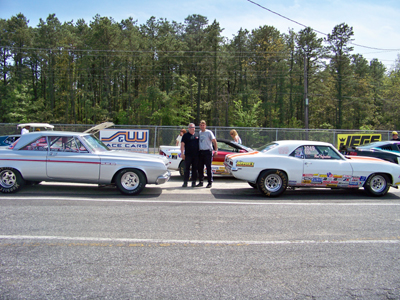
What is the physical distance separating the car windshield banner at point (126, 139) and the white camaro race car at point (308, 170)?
10317 mm

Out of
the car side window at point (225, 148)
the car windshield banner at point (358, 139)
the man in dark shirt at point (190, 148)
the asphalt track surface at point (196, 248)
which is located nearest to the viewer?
the asphalt track surface at point (196, 248)

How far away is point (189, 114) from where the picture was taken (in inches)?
1800

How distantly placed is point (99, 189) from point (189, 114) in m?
38.1

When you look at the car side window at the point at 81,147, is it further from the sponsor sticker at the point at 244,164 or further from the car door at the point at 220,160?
the car door at the point at 220,160

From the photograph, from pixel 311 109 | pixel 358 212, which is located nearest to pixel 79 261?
pixel 358 212

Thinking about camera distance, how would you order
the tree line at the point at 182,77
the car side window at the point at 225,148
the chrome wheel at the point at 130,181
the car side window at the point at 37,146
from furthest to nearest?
the tree line at the point at 182,77 → the car side window at the point at 225,148 → the car side window at the point at 37,146 → the chrome wheel at the point at 130,181

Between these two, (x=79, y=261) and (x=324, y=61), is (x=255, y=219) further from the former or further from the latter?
(x=324, y=61)

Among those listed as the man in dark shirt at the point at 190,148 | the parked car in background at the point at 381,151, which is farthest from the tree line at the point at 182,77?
the man in dark shirt at the point at 190,148

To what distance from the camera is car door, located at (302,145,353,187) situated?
7469 millimetres

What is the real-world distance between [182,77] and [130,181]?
38300mm

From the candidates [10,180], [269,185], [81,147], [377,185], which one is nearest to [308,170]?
[269,185]

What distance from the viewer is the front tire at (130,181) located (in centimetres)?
737

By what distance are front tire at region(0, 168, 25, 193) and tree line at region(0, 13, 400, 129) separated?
35.8 m

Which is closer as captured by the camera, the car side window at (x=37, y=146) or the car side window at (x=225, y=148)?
the car side window at (x=37, y=146)
